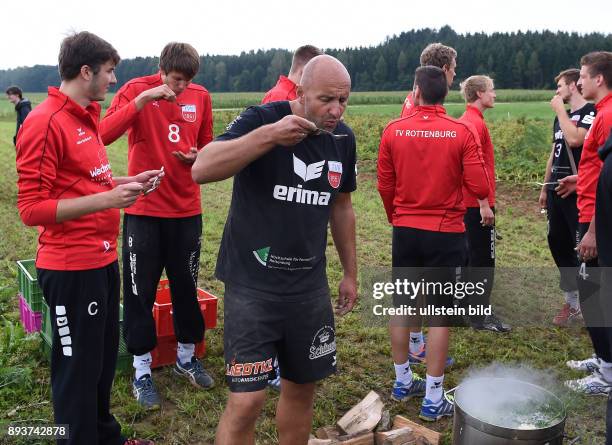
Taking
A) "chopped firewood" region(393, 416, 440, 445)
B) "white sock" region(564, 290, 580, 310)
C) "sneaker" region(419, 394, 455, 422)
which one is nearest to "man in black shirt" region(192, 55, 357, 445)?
"chopped firewood" region(393, 416, 440, 445)

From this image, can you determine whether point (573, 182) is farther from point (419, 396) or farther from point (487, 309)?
point (419, 396)

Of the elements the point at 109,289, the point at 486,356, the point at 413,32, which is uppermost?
the point at 413,32

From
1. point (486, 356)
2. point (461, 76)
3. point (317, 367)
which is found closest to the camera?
point (317, 367)

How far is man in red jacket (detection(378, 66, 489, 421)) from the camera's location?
13.7 feet

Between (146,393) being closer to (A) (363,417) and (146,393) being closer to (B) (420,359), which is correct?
(A) (363,417)

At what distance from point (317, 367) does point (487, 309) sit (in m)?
3.65

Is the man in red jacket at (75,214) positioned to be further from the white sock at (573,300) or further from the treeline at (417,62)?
the treeline at (417,62)

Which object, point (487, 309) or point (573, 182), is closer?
point (573, 182)

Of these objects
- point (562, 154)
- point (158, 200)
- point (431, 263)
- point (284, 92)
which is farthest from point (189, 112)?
point (562, 154)

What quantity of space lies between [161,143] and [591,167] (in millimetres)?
3395

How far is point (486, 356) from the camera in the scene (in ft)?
17.4

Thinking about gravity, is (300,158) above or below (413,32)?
below

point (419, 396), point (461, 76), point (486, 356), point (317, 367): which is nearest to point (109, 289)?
point (317, 367)

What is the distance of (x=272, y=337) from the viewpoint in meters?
2.91
